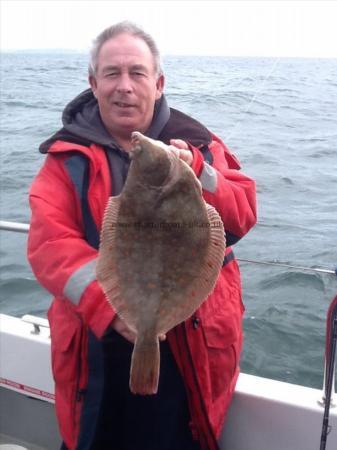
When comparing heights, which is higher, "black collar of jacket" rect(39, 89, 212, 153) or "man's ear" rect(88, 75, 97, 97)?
"man's ear" rect(88, 75, 97, 97)

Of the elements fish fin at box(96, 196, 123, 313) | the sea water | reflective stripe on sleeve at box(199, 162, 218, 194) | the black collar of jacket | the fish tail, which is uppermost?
the black collar of jacket

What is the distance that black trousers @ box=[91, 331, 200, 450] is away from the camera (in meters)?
2.23

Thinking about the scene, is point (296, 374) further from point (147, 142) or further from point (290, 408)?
point (147, 142)

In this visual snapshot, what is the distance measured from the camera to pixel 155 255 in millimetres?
1849

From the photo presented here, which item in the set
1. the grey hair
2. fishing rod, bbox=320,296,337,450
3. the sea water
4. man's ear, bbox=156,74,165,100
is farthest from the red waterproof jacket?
the sea water

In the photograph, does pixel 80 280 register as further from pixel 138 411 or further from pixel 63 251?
pixel 138 411

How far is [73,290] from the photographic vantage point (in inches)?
76.4

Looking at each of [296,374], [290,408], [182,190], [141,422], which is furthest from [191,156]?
[296,374]

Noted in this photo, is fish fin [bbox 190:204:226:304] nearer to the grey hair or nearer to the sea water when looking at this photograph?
the grey hair

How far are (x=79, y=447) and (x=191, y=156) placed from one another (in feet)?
4.34

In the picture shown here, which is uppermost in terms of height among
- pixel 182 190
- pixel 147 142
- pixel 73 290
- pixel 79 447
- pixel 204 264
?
pixel 147 142

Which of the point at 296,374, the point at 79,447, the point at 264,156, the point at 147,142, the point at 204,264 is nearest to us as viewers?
the point at 147,142

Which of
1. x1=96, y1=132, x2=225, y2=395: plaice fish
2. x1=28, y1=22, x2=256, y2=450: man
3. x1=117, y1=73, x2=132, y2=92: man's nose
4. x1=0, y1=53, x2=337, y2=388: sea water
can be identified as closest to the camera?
x1=96, y1=132, x2=225, y2=395: plaice fish

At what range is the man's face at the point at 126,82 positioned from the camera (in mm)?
2135
